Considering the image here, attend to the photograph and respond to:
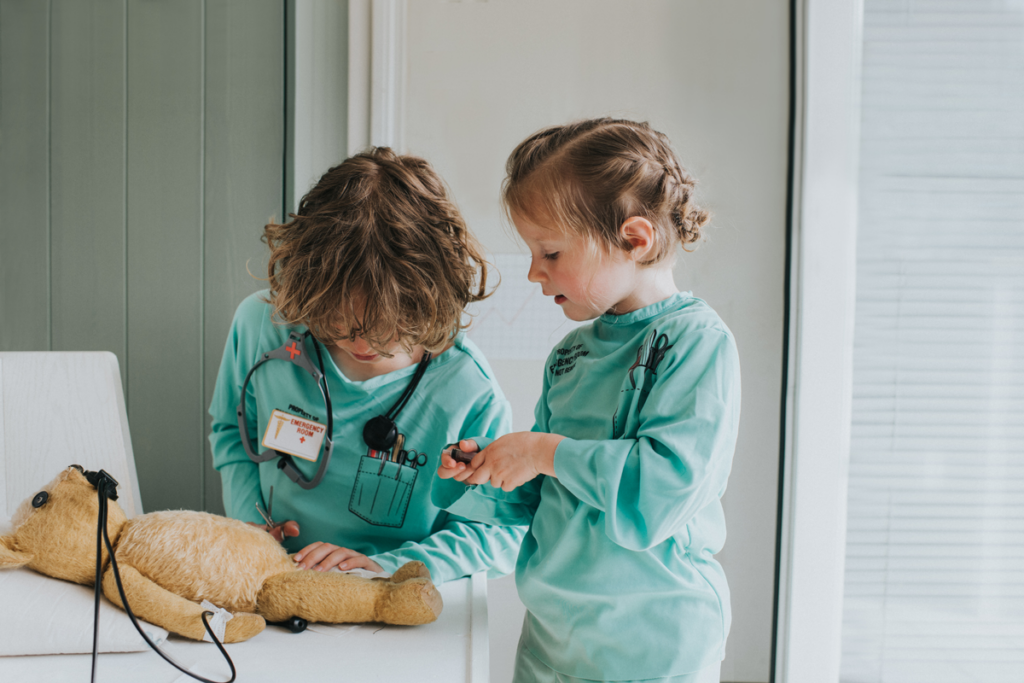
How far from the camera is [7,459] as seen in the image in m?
0.80

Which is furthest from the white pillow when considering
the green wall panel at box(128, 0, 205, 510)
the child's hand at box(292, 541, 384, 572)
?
the green wall panel at box(128, 0, 205, 510)

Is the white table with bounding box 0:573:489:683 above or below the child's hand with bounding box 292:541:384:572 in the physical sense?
below

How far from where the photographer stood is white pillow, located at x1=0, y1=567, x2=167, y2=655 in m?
0.62

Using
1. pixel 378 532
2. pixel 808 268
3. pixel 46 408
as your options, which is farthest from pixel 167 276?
pixel 808 268

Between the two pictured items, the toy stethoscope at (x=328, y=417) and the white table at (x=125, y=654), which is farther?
the toy stethoscope at (x=328, y=417)

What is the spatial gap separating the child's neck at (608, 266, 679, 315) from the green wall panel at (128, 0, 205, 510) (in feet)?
3.26

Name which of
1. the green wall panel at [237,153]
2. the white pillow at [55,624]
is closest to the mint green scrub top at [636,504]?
the white pillow at [55,624]

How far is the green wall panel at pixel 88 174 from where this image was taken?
1.28m

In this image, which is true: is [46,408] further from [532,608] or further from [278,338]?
[532,608]

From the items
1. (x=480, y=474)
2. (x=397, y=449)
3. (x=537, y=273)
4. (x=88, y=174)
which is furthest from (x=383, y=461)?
(x=88, y=174)

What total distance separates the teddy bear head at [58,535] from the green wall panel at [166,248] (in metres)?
0.71

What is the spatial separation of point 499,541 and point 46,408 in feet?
2.14

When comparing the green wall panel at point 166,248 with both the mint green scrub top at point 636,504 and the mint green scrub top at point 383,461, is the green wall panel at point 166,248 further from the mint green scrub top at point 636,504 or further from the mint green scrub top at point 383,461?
the mint green scrub top at point 636,504

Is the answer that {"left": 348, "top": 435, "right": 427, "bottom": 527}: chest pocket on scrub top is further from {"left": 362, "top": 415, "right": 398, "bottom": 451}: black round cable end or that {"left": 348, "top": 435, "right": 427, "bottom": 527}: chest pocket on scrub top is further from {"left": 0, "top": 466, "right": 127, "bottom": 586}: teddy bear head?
{"left": 0, "top": 466, "right": 127, "bottom": 586}: teddy bear head
